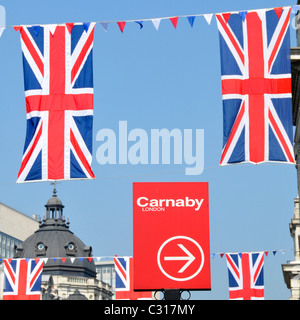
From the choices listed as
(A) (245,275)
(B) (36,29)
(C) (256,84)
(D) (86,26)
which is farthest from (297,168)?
(B) (36,29)

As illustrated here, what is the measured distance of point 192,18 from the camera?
2473 cm

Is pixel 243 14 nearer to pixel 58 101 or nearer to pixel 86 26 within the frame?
pixel 86 26

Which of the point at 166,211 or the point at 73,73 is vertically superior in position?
the point at 73,73

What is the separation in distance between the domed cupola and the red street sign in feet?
461

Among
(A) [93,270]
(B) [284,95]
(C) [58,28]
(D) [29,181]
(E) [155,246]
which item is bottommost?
(E) [155,246]

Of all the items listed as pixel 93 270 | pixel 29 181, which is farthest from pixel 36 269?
pixel 93 270

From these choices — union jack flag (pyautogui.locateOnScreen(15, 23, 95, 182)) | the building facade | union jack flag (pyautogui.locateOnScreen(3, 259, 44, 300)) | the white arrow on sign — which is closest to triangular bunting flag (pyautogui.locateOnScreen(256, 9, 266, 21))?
union jack flag (pyautogui.locateOnScreen(15, 23, 95, 182))

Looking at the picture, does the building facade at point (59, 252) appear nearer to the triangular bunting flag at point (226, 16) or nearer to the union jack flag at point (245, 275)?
the union jack flag at point (245, 275)

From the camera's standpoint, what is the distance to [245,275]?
123 feet

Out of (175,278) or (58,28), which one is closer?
(175,278)

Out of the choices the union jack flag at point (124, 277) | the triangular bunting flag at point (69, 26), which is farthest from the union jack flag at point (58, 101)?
the union jack flag at point (124, 277)

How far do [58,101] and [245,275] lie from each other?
1506 centimetres
